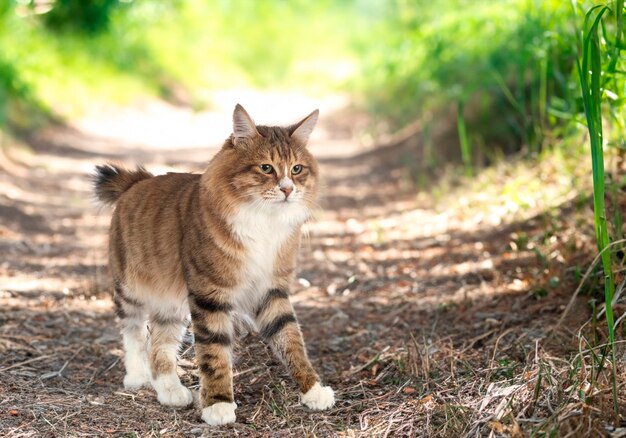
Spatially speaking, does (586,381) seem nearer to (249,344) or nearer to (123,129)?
(249,344)

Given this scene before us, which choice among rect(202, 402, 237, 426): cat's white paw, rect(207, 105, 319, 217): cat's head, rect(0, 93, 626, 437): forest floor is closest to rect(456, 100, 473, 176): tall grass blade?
rect(0, 93, 626, 437): forest floor

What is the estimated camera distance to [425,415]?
2.78 meters

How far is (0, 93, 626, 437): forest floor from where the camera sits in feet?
9.07

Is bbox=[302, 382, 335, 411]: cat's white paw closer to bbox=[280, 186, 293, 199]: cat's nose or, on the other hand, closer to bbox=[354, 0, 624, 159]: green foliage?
bbox=[280, 186, 293, 199]: cat's nose

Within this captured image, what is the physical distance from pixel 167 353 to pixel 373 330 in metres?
1.18

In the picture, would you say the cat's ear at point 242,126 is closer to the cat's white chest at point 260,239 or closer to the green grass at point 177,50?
the cat's white chest at point 260,239

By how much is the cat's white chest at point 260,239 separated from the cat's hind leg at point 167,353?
0.43 metres

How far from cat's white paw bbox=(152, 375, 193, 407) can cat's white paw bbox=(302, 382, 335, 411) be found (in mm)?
517

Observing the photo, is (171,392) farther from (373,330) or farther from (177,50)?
(177,50)

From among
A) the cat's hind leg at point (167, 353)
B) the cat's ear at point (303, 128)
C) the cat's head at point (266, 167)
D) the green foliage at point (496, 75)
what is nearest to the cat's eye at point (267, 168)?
the cat's head at point (266, 167)

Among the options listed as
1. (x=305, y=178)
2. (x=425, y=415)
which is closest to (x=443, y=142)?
(x=305, y=178)

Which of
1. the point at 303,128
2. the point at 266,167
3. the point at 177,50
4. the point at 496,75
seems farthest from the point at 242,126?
the point at 177,50

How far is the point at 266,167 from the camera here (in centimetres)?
325

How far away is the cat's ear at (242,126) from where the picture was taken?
10.6ft
